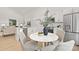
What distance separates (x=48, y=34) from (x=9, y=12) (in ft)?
2.21

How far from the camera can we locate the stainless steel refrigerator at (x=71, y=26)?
5.01ft

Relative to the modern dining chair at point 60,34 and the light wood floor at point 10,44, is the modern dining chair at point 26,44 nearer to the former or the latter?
the light wood floor at point 10,44

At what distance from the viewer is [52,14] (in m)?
1.53

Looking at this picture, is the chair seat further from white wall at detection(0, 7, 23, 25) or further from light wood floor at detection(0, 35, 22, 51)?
white wall at detection(0, 7, 23, 25)

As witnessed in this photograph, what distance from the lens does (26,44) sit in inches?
62.5

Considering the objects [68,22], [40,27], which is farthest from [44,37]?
[68,22]

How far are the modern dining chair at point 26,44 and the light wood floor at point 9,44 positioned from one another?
8cm

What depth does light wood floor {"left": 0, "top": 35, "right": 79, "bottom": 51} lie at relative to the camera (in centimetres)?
152

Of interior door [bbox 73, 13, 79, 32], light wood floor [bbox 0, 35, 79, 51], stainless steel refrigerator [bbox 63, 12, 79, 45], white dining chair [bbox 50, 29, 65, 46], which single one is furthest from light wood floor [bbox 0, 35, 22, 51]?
interior door [bbox 73, 13, 79, 32]

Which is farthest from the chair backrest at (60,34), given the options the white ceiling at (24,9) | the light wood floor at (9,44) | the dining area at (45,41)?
the light wood floor at (9,44)

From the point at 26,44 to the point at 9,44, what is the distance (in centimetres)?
26

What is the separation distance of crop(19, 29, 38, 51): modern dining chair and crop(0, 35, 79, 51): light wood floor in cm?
8

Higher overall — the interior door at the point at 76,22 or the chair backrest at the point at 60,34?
the interior door at the point at 76,22
